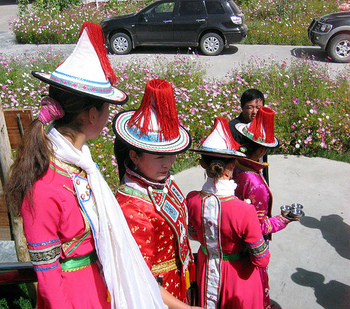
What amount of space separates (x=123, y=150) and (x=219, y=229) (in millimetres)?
752

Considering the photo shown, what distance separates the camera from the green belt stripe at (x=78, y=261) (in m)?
1.62

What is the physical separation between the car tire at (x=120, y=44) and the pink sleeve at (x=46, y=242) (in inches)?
442

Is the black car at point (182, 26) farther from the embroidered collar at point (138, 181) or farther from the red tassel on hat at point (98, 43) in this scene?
the red tassel on hat at point (98, 43)

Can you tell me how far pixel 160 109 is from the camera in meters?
1.81

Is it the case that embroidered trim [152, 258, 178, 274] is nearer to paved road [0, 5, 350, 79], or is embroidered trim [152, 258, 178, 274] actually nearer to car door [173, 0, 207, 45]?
paved road [0, 5, 350, 79]

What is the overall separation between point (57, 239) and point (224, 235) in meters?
1.11

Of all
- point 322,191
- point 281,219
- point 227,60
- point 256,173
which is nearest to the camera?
point 281,219

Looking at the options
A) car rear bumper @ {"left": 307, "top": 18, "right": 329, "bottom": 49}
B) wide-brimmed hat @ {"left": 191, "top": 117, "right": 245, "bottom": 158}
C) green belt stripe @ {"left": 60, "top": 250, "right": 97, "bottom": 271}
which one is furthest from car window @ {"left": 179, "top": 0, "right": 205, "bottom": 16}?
green belt stripe @ {"left": 60, "top": 250, "right": 97, "bottom": 271}

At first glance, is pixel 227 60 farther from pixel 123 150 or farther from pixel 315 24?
pixel 123 150

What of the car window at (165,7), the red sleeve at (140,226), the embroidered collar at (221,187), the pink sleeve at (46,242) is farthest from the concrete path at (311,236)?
the car window at (165,7)

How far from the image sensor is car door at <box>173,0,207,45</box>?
38.7ft

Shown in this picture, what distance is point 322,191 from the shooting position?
5.16 metres

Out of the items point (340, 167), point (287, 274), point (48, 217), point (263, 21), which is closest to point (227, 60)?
point (263, 21)

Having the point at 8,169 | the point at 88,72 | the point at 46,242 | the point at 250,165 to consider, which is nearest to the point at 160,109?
the point at 88,72
